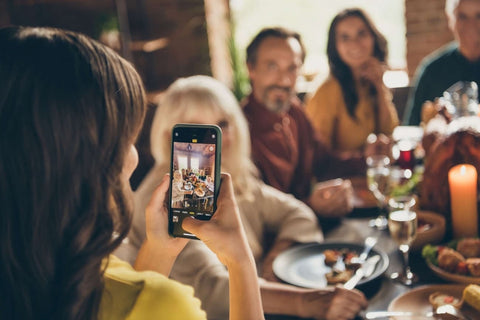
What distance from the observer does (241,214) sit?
167 centimetres

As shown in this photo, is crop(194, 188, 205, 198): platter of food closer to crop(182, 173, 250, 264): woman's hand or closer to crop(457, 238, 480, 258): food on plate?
crop(182, 173, 250, 264): woman's hand

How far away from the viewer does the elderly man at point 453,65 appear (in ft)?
8.66

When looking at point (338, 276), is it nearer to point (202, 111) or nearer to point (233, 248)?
point (233, 248)

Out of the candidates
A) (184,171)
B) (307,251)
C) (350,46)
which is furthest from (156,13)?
(184,171)

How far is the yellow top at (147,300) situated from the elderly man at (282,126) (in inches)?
58.5

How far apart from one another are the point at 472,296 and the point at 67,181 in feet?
2.69

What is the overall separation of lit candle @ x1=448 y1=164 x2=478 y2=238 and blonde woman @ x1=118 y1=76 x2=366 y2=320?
1.33 feet

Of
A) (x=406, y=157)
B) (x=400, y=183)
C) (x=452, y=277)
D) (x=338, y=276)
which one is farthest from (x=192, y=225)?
(x=406, y=157)

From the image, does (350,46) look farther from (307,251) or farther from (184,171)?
(184,171)

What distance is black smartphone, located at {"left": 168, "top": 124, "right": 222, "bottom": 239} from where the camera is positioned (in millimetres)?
899

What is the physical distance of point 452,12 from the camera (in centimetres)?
267

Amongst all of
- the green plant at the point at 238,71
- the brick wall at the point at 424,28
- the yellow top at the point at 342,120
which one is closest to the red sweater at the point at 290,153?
the yellow top at the point at 342,120

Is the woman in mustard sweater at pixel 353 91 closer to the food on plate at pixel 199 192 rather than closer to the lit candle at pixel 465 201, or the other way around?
the lit candle at pixel 465 201

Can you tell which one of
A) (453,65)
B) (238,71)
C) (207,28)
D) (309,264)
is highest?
(207,28)
